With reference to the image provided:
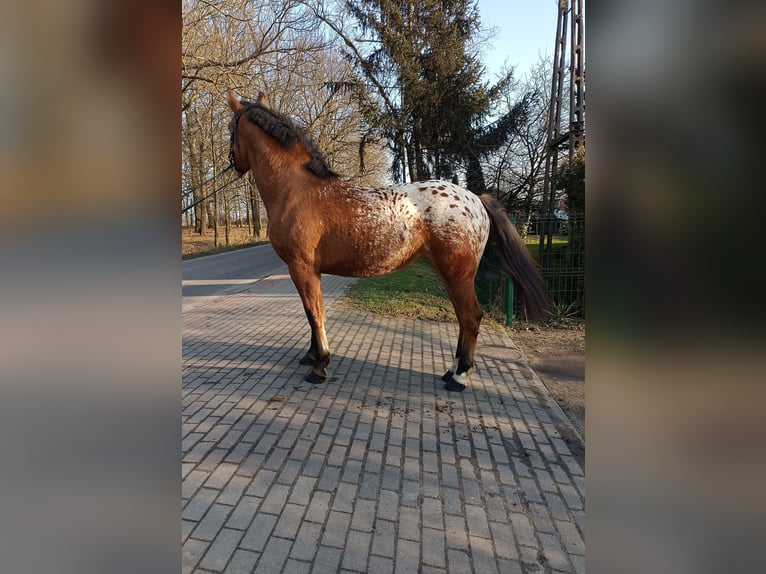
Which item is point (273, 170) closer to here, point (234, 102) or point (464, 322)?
point (234, 102)

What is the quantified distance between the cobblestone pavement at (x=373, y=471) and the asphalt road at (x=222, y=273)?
5.04m

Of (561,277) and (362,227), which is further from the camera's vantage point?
(561,277)

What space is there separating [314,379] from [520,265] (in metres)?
2.27

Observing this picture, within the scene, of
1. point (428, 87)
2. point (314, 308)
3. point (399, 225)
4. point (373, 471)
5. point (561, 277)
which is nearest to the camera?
point (373, 471)

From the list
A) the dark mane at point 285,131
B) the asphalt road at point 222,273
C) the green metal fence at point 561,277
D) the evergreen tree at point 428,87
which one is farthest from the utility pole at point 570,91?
the asphalt road at point 222,273

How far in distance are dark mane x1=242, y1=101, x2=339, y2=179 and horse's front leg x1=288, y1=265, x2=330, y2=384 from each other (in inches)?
37.3

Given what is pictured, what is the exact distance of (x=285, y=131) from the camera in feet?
13.5

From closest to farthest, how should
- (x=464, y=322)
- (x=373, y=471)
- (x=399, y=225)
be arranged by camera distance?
(x=373, y=471), (x=399, y=225), (x=464, y=322)

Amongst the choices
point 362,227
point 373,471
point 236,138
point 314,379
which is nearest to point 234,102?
point 236,138

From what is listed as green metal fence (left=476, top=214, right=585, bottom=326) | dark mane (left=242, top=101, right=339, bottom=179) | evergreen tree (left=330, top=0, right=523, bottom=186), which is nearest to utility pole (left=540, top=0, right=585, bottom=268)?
green metal fence (left=476, top=214, right=585, bottom=326)

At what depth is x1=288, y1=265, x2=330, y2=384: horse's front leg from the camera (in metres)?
4.07

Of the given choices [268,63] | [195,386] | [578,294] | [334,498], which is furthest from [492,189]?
[334,498]

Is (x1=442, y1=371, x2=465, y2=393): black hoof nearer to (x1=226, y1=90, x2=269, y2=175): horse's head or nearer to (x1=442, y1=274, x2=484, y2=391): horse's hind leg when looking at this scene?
(x1=442, y1=274, x2=484, y2=391): horse's hind leg
